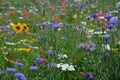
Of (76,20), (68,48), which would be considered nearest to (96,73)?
(68,48)

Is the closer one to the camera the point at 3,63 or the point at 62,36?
the point at 3,63

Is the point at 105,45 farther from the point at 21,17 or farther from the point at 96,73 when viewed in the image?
the point at 21,17

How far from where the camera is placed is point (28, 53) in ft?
13.4

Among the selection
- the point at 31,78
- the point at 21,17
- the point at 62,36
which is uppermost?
the point at 31,78

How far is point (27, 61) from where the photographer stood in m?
3.68

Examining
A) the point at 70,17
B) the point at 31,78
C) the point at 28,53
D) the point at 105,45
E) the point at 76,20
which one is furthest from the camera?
the point at 70,17

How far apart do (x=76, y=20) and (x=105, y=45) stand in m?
3.10

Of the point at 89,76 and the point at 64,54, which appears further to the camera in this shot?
the point at 64,54

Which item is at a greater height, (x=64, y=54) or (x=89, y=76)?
(x=89, y=76)

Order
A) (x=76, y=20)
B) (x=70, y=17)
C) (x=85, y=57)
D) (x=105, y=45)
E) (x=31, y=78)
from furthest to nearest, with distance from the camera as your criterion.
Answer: (x=70, y=17) < (x=76, y=20) < (x=85, y=57) < (x=105, y=45) < (x=31, y=78)

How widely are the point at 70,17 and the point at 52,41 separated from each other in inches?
103

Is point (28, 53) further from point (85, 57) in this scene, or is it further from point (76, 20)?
point (76, 20)

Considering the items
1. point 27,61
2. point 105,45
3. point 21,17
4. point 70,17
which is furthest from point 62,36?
point 21,17

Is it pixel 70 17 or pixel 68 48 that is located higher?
pixel 68 48
